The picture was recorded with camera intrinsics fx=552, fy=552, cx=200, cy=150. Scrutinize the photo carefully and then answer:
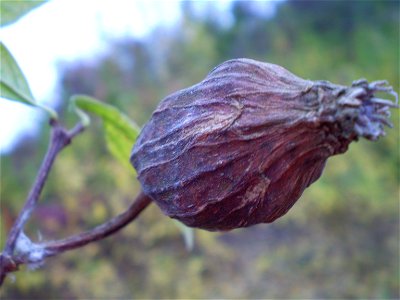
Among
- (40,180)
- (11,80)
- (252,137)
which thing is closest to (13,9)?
(11,80)

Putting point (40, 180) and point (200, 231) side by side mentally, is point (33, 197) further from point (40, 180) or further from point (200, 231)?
point (200, 231)

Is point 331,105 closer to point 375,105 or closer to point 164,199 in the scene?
point 375,105

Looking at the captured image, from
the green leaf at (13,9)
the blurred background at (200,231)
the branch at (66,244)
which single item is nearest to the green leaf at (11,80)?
the green leaf at (13,9)

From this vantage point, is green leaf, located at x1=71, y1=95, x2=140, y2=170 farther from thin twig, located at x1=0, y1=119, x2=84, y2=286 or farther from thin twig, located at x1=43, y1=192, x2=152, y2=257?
thin twig, located at x1=43, y1=192, x2=152, y2=257

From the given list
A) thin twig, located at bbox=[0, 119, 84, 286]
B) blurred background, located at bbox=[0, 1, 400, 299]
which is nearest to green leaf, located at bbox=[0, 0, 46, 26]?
thin twig, located at bbox=[0, 119, 84, 286]

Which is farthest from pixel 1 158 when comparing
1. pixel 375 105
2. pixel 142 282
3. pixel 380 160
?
pixel 375 105

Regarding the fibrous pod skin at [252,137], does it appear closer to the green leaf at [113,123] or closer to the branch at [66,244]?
the branch at [66,244]
